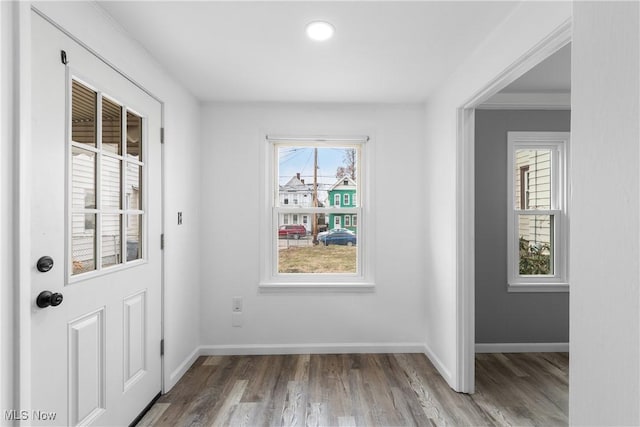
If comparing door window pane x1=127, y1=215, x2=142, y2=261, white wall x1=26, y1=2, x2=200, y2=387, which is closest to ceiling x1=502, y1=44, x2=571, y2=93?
white wall x1=26, y1=2, x2=200, y2=387

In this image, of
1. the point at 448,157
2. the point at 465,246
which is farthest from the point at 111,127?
the point at 465,246

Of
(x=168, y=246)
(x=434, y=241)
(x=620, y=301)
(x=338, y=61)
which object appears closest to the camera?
(x=620, y=301)

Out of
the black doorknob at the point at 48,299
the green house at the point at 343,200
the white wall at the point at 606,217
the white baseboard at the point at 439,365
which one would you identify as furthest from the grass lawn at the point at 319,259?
the white wall at the point at 606,217

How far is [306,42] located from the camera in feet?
7.02

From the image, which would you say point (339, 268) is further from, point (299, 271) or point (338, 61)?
point (338, 61)

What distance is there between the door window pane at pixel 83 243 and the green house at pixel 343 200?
2.07 m

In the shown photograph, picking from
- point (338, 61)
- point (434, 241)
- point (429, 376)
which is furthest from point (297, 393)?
point (338, 61)

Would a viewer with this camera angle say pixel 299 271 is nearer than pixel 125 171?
No

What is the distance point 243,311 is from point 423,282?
1.66 meters

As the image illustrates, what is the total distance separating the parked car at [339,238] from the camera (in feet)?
11.3

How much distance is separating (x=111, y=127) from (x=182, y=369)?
6.29 feet

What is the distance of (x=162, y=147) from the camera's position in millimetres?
2494

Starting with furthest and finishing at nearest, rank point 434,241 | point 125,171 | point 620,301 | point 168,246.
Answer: point 434,241 → point 168,246 → point 125,171 → point 620,301

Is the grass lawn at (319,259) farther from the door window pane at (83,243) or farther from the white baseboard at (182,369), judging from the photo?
the door window pane at (83,243)
